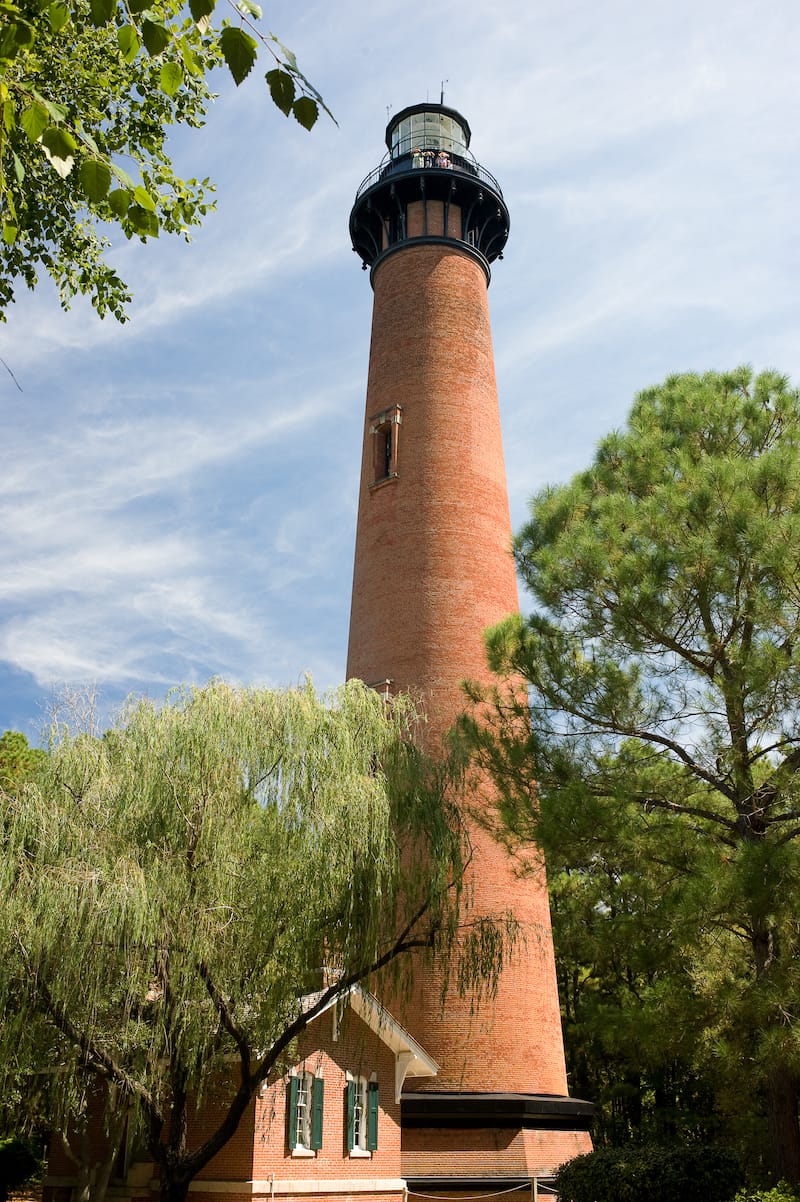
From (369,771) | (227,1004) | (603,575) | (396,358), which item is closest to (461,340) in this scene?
(396,358)

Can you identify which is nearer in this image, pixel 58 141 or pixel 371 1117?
pixel 58 141

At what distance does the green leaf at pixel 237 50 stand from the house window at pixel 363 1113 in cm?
1547

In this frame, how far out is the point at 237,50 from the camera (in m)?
2.96

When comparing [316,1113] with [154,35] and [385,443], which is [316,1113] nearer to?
[385,443]

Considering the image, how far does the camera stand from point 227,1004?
33.7ft

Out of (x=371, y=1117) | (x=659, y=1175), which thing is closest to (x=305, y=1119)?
(x=371, y=1117)

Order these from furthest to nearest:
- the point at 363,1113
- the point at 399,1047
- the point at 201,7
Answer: the point at 399,1047 < the point at 363,1113 < the point at 201,7

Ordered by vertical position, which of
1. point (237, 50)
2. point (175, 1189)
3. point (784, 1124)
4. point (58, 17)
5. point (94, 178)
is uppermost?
point (58, 17)

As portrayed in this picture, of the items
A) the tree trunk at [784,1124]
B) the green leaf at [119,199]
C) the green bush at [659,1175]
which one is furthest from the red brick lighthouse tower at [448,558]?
the green leaf at [119,199]

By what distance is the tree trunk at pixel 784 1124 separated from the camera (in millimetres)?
10953

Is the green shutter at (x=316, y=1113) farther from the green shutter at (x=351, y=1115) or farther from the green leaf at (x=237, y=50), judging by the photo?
the green leaf at (x=237, y=50)

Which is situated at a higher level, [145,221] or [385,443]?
[385,443]

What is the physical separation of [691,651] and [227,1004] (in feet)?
21.6

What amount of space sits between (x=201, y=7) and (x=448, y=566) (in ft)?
53.4
